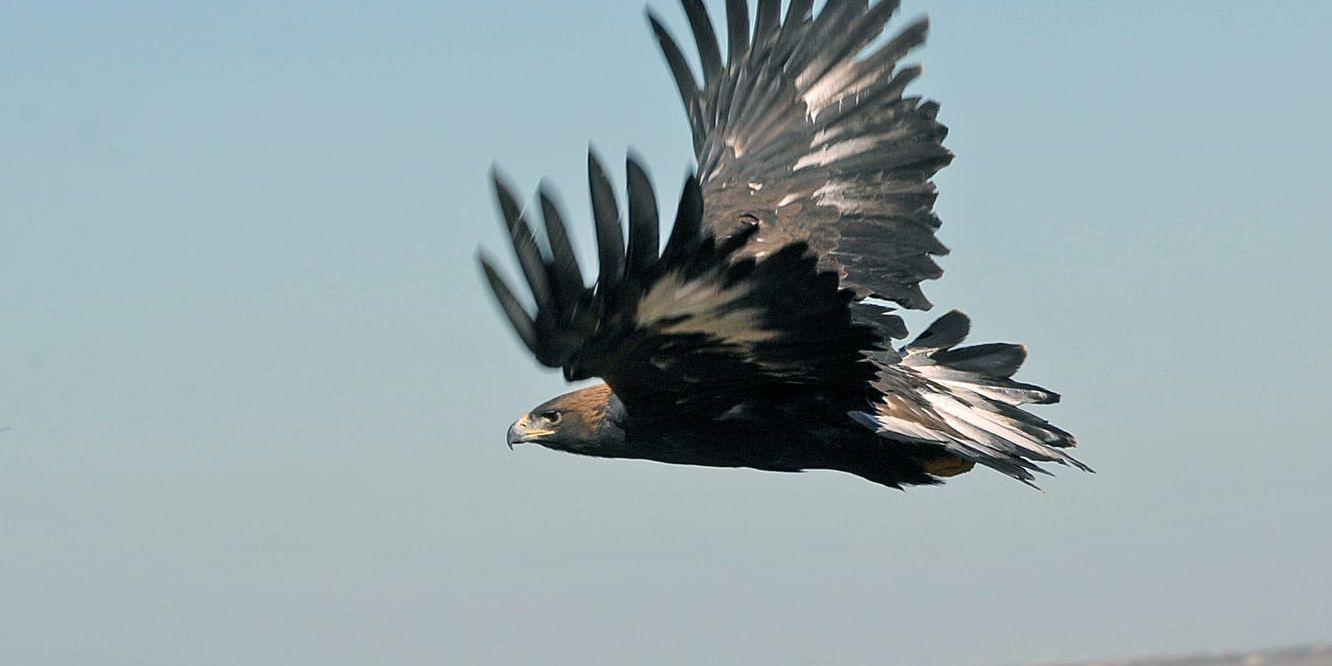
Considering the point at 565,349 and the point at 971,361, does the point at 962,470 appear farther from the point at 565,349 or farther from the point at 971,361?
the point at 565,349

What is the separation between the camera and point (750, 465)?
28.6 feet

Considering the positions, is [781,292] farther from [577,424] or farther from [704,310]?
[577,424]

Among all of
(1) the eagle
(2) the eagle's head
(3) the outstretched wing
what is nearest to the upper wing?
(1) the eagle

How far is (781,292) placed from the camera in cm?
745

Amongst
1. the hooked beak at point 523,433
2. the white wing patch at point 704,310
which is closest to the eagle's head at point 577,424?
the hooked beak at point 523,433

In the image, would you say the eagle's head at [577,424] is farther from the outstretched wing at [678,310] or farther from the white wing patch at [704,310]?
the white wing patch at [704,310]

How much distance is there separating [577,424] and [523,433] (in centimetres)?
38

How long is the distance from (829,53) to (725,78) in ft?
1.68

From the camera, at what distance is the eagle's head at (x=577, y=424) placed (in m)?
8.62

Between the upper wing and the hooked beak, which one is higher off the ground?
the upper wing

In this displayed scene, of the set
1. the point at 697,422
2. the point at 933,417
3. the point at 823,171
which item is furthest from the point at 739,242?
the point at 823,171

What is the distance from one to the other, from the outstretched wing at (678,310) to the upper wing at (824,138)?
1.48m

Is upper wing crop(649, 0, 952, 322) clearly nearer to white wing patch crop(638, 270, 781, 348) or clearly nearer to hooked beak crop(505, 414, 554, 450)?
hooked beak crop(505, 414, 554, 450)

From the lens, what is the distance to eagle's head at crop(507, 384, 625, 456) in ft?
28.3
